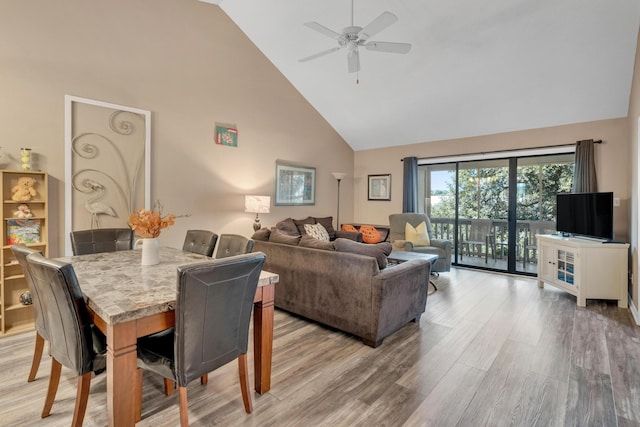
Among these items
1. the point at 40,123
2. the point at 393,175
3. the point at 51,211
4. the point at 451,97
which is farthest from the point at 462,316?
the point at 40,123

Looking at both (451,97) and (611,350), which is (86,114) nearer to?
(451,97)

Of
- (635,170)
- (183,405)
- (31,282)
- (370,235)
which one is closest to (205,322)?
(183,405)

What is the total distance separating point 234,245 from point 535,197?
4908 mm

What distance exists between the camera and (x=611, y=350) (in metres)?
2.64

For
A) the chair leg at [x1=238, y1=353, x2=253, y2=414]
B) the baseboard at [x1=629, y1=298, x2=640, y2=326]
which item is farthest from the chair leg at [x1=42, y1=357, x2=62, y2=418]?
the baseboard at [x1=629, y1=298, x2=640, y2=326]

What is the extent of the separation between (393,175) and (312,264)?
408 centimetres

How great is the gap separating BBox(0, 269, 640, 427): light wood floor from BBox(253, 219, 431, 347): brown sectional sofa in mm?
161

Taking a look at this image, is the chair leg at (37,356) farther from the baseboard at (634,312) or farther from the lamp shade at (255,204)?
the baseboard at (634,312)

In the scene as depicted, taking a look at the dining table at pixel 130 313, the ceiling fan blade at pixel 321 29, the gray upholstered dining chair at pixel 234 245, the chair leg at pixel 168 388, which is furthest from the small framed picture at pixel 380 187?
the chair leg at pixel 168 388

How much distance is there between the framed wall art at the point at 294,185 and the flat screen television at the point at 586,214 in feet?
12.9

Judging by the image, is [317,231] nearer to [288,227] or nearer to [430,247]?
[288,227]

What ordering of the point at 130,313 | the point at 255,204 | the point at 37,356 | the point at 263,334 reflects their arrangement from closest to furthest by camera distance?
1. the point at 130,313
2. the point at 263,334
3. the point at 37,356
4. the point at 255,204

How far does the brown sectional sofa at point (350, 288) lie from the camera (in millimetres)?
2639

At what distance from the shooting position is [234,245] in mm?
2566
